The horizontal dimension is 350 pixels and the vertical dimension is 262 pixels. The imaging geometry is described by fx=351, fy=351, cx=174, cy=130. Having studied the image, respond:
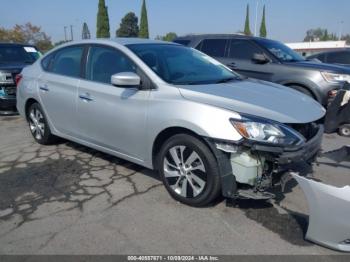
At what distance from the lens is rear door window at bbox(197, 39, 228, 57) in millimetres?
7871

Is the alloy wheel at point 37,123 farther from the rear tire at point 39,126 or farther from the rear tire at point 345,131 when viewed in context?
the rear tire at point 345,131

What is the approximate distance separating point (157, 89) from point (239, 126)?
3.40 ft

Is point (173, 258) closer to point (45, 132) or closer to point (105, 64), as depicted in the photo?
point (105, 64)

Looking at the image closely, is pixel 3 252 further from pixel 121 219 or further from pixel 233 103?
pixel 233 103

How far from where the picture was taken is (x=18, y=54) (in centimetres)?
934

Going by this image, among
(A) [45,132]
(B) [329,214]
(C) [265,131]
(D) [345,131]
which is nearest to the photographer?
(B) [329,214]

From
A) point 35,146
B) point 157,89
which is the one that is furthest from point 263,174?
point 35,146

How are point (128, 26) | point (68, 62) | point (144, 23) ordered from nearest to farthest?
point (68, 62) → point (144, 23) → point (128, 26)

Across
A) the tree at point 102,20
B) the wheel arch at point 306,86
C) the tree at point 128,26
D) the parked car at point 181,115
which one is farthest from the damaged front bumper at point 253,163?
the tree at point 128,26

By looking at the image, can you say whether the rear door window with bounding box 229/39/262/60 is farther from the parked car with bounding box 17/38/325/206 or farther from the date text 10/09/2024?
the date text 10/09/2024

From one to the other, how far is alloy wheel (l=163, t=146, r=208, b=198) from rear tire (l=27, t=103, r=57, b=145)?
257 centimetres

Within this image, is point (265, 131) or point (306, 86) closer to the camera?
point (265, 131)

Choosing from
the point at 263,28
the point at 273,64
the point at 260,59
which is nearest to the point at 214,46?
the point at 260,59

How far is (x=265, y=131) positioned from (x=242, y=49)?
4.93m
